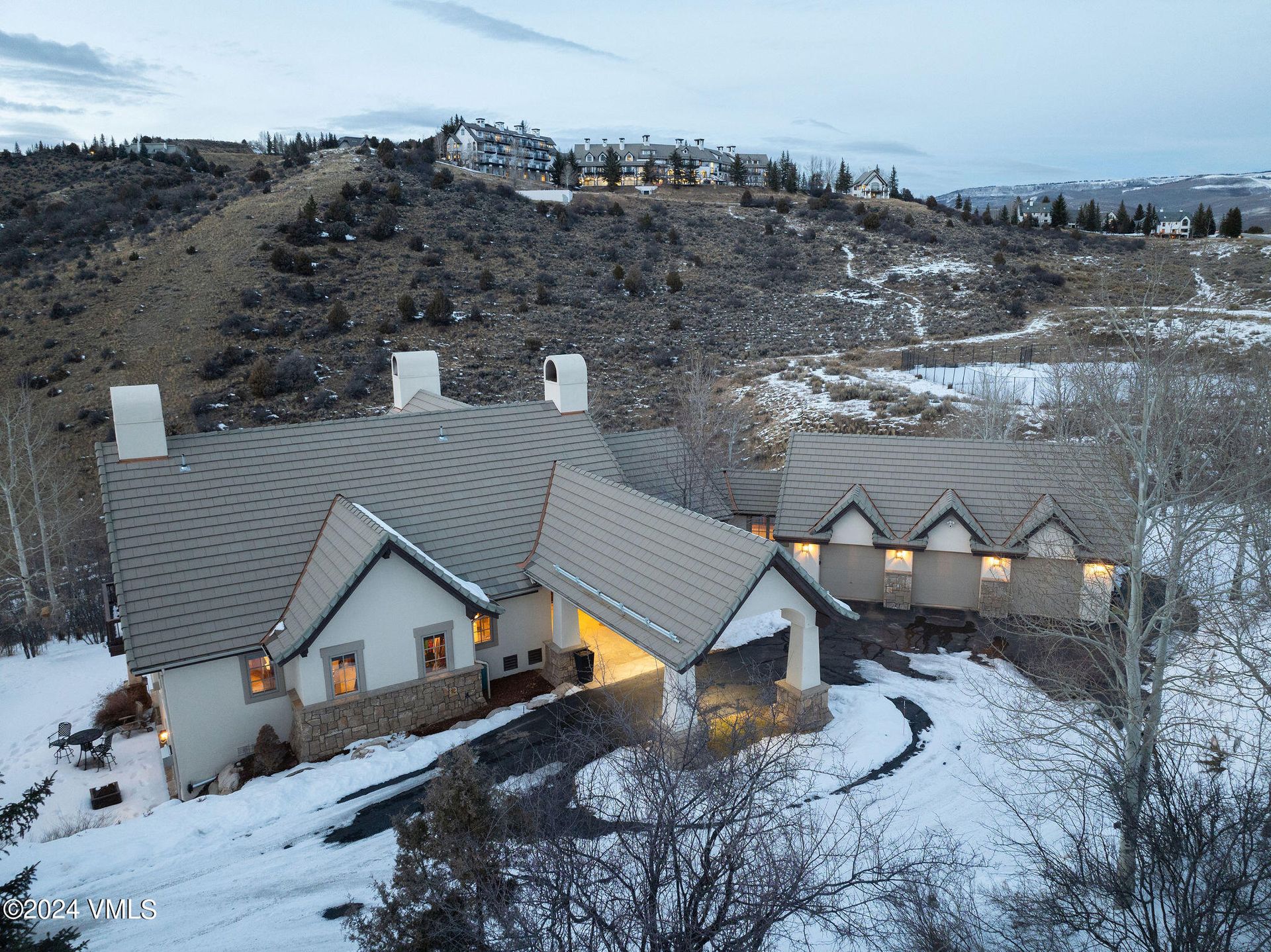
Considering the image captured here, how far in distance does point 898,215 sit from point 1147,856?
281ft

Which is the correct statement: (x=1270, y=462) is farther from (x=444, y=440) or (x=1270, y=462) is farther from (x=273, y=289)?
(x=273, y=289)

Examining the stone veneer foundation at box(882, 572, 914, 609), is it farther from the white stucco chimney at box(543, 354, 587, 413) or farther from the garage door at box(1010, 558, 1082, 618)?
the white stucco chimney at box(543, 354, 587, 413)

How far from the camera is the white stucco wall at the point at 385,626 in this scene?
1617 cm

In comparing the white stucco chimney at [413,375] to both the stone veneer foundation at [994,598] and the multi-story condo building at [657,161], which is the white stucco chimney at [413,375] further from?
the multi-story condo building at [657,161]

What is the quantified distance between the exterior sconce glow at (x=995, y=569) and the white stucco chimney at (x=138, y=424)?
74.2ft

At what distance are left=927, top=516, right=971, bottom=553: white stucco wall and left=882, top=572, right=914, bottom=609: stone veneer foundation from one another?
3.84 feet

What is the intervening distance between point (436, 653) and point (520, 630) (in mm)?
2549

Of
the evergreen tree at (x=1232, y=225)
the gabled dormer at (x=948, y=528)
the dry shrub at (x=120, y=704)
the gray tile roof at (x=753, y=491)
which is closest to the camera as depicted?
the dry shrub at (x=120, y=704)

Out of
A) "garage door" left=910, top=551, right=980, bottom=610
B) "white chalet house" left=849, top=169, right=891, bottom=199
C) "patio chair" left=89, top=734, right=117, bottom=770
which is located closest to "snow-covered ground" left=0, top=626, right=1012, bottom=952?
"patio chair" left=89, top=734, right=117, bottom=770

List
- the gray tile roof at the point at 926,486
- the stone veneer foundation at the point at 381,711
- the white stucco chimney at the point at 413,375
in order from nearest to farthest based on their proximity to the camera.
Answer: the stone veneer foundation at the point at 381,711 → the gray tile roof at the point at 926,486 → the white stucco chimney at the point at 413,375

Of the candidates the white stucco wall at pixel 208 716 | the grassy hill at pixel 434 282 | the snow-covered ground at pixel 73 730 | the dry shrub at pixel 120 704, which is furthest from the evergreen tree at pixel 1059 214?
the snow-covered ground at pixel 73 730

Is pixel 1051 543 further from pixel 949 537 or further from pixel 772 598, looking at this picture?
pixel 772 598

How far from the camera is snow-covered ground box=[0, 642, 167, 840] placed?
51.2 ft

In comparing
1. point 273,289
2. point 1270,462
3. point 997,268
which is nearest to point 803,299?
point 997,268
